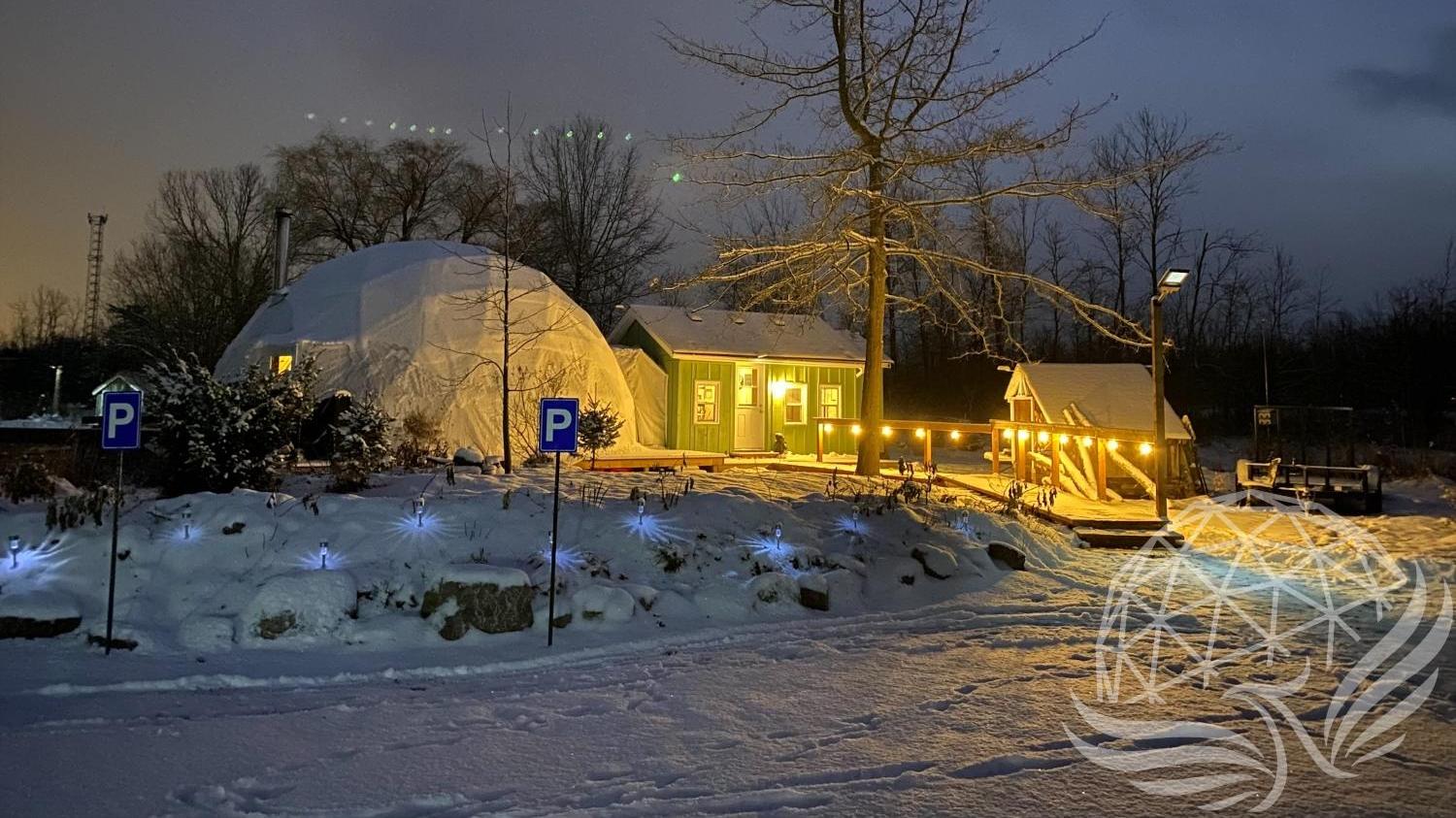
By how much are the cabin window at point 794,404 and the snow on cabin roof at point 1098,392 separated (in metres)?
5.85

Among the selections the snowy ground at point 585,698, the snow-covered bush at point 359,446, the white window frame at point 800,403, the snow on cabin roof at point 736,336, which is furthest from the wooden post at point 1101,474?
the snow-covered bush at point 359,446

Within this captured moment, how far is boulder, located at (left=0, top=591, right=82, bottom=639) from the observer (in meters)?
6.09

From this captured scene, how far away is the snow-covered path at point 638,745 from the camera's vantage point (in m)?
3.70

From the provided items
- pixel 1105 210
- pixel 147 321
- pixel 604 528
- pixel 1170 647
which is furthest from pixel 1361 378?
pixel 147 321

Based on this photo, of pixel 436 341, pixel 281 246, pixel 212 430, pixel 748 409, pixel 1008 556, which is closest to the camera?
pixel 212 430

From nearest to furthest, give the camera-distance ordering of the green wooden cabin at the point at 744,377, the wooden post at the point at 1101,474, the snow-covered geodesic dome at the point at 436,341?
the wooden post at the point at 1101,474 → the snow-covered geodesic dome at the point at 436,341 → the green wooden cabin at the point at 744,377

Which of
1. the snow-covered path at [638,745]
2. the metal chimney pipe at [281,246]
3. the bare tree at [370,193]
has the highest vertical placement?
the bare tree at [370,193]

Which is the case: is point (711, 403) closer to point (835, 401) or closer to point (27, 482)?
point (835, 401)

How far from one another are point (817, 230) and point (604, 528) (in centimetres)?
773

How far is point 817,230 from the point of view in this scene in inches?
568

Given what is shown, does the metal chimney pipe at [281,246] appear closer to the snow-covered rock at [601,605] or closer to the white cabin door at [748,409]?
the white cabin door at [748,409]

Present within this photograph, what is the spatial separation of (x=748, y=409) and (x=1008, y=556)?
12882 mm

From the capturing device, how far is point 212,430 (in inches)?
365

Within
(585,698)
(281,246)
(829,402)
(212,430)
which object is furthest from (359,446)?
(829,402)
